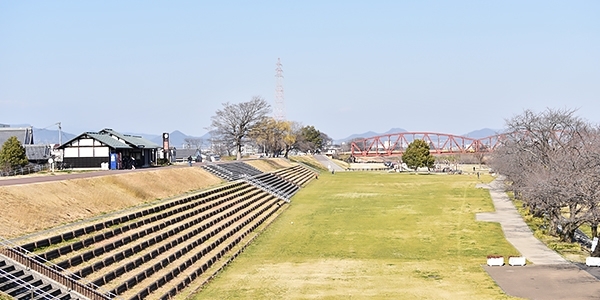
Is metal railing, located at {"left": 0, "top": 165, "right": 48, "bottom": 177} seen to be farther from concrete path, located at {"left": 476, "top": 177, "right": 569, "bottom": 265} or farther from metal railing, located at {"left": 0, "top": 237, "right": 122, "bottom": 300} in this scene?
concrete path, located at {"left": 476, "top": 177, "right": 569, "bottom": 265}

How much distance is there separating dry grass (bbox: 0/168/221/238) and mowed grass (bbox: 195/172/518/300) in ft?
20.5

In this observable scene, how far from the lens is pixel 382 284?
71.3 feet

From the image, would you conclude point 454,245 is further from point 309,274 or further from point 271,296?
point 271,296

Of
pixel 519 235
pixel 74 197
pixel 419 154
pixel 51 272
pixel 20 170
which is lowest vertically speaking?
pixel 519 235

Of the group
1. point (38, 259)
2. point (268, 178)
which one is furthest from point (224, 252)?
point (268, 178)

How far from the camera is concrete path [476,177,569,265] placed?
26.5 m

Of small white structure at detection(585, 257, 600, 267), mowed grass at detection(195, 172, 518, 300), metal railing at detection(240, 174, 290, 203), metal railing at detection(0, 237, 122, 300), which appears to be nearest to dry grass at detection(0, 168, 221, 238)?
metal railing at detection(0, 237, 122, 300)

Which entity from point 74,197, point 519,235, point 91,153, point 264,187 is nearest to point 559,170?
point 519,235

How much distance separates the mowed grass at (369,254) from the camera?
2088 cm

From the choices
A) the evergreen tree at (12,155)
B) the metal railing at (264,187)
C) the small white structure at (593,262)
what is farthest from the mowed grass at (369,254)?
the evergreen tree at (12,155)

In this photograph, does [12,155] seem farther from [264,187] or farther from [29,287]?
[29,287]

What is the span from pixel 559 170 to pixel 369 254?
10.5 meters

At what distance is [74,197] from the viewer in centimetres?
2586

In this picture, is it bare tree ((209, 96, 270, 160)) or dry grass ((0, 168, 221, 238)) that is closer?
dry grass ((0, 168, 221, 238))
